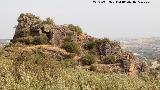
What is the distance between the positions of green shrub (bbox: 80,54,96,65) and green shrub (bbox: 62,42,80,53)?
2.92 meters

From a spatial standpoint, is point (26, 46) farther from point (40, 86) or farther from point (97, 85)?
point (40, 86)

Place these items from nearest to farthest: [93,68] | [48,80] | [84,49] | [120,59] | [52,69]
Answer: [48,80] → [52,69] → [93,68] → [120,59] → [84,49]

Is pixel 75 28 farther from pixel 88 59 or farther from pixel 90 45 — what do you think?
pixel 88 59

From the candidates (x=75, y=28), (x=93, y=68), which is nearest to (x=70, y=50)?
(x=93, y=68)

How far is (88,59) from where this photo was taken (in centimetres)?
7850

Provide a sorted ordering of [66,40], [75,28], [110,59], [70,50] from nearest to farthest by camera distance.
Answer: [110,59], [70,50], [66,40], [75,28]

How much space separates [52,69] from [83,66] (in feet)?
83.6

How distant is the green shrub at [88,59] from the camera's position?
7881 centimetres

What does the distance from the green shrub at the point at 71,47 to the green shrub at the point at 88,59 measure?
2.92m

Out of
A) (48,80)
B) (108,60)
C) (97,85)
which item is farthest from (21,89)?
(108,60)

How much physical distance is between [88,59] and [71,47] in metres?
5.31

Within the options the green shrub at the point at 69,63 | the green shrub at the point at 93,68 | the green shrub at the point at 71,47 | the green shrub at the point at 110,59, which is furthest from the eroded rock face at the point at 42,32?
the green shrub at the point at 93,68

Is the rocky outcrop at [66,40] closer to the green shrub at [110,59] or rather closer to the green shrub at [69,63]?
the green shrub at [110,59]

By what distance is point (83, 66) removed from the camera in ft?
262
